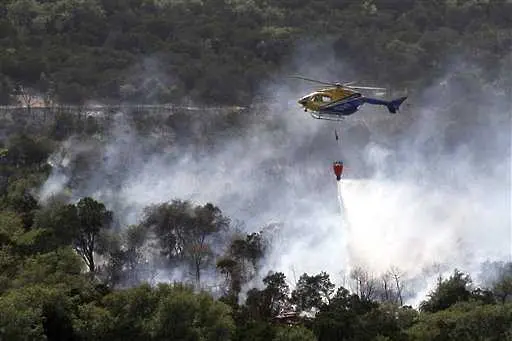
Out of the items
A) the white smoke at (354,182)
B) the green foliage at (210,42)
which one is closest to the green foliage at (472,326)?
the white smoke at (354,182)

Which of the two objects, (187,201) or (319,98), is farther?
(187,201)

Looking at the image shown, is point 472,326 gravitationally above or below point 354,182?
below

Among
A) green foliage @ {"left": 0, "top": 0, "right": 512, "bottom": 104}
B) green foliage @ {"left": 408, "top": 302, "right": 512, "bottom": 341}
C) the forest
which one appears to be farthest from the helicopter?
green foliage @ {"left": 0, "top": 0, "right": 512, "bottom": 104}

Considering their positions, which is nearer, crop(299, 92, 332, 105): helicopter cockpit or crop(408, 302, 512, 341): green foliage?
crop(408, 302, 512, 341): green foliage

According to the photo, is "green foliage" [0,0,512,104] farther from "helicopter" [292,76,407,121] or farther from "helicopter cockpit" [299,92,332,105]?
"helicopter" [292,76,407,121]

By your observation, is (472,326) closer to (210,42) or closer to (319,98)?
(319,98)

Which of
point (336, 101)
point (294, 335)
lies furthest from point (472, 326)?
point (336, 101)

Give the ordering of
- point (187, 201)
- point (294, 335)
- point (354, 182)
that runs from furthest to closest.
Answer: point (354, 182) → point (187, 201) → point (294, 335)
